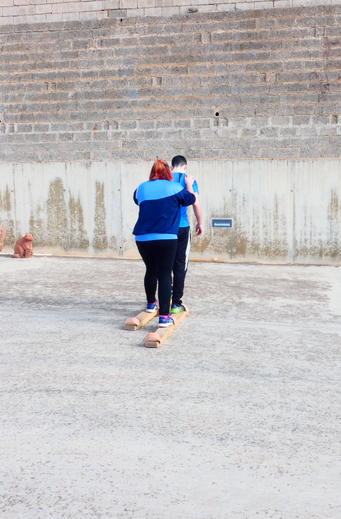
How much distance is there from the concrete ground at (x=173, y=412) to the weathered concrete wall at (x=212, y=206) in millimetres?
3187

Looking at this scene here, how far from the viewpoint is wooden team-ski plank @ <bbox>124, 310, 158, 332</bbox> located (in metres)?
6.52

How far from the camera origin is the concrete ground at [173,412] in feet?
10.5

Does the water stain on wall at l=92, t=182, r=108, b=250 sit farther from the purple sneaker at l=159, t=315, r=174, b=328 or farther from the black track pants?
the purple sneaker at l=159, t=315, r=174, b=328

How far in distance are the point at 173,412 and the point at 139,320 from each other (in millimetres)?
2379

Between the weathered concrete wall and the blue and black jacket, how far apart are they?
16.7 feet

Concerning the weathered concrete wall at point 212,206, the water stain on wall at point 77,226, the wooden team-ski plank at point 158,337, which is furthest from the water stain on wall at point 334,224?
the wooden team-ski plank at point 158,337

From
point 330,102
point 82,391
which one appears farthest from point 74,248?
point 82,391

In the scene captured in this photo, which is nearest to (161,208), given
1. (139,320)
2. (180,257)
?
(180,257)

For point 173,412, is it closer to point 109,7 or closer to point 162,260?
point 162,260

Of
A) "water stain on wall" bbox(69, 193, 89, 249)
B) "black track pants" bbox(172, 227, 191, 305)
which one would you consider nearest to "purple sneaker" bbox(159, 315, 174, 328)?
"black track pants" bbox(172, 227, 191, 305)

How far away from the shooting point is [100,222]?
11828mm

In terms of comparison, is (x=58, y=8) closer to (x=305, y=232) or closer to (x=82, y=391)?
(x=305, y=232)

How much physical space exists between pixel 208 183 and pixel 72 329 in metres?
5.37

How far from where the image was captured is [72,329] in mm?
6613
